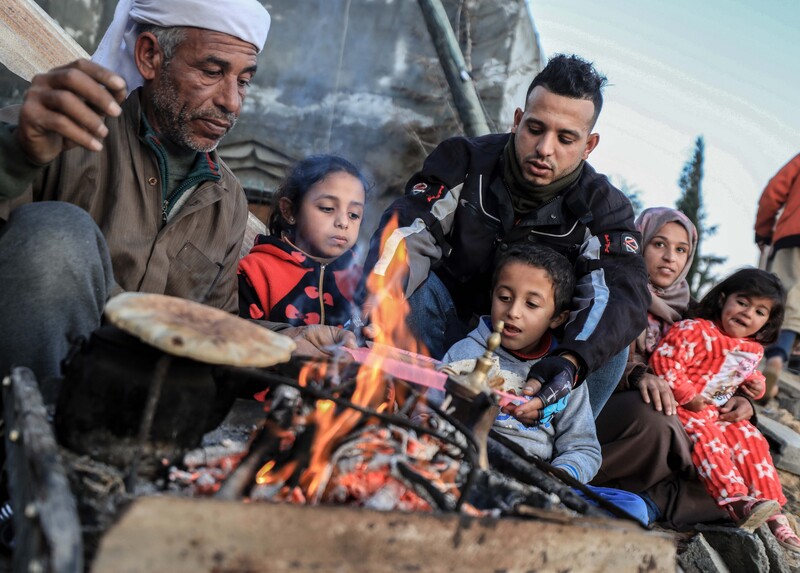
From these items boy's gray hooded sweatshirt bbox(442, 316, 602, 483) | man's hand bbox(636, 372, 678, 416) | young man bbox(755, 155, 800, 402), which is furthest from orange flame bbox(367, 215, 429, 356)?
young man bbox(755, 155, 800, 402)

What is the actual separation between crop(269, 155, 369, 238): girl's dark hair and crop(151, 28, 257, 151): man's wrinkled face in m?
1.28

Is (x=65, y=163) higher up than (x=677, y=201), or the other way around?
(x=677, y=201)

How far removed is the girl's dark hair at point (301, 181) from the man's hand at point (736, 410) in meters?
2.74

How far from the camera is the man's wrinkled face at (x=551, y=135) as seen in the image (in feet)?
12.9

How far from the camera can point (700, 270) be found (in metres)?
18.6

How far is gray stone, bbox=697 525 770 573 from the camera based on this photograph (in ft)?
12.3

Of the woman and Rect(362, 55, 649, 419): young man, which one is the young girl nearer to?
Rect(362, 55, 649, 419): young man

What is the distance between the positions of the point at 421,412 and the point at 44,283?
1379 mm

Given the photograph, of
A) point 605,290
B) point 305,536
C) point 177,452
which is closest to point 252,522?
point 305,536

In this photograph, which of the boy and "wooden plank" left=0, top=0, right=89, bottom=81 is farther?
"wooden plank" left=0, top=0, right=89, bottom=81

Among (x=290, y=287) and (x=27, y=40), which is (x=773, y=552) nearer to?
(x=290, y=287)

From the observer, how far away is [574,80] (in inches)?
158

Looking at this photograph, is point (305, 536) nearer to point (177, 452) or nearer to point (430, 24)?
point (177, 452)

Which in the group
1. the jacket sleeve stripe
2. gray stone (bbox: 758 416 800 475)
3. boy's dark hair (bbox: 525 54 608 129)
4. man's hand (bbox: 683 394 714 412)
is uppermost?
boy's dark hair (bbox: 525 54 608 129)
